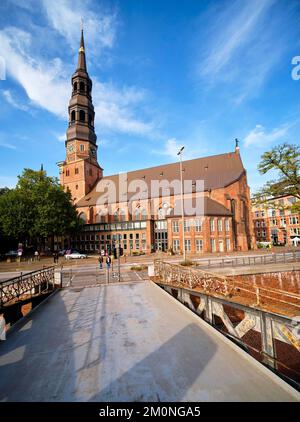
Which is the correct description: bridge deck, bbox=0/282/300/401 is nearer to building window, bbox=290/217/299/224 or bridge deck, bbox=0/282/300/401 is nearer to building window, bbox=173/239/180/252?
building window, bbox=173/239/180/252

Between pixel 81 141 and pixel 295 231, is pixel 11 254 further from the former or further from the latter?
pixel 295 231

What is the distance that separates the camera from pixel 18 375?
4.12 meters

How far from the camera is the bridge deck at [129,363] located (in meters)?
3.45

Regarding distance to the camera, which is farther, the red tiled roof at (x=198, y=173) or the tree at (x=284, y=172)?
the red tiled roof at (x=198, y=173)

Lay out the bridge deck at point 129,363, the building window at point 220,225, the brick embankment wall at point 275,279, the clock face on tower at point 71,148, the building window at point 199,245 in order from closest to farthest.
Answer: the bridge deck at point 129,363, the brick embankment wall at point 275,279, the building window at point 199,245, the building window at point 220,225, the clock face on tower at point 71,148

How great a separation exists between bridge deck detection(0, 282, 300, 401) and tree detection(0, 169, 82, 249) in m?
34.1

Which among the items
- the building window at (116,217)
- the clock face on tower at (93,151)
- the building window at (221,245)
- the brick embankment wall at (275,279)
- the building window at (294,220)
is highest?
the clock face on tower at (93,151)

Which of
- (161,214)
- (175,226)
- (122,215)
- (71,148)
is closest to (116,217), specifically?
(122,215)

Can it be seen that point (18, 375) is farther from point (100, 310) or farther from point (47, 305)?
point (47, 305)

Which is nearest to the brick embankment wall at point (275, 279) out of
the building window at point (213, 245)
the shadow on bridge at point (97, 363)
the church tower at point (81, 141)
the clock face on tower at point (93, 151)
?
the shadow on bridge at point (97, 363)

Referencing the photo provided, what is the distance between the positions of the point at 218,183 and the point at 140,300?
40.0 m

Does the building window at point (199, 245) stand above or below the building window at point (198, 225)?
below

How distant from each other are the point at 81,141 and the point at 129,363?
2271 inches

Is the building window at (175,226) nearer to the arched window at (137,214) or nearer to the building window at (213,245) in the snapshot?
the building window at (213,245)
